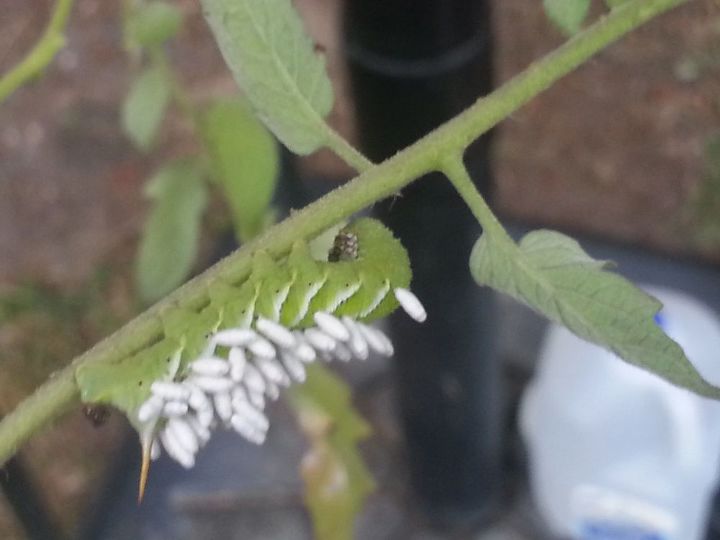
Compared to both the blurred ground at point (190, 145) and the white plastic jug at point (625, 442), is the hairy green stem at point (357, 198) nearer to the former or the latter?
the white plastic jug at point (625, 442)

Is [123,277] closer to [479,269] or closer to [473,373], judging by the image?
[473,373]

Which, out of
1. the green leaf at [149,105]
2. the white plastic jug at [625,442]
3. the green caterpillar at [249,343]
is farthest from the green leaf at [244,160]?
the white plastic jug at [625,442]

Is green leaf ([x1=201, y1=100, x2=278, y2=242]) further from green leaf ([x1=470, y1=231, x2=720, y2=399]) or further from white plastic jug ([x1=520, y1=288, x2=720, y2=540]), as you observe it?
white plastic jug ([x1=520, y1=288, x2=720, y2=540])

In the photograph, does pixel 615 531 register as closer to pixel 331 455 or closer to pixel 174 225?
pixel 331 455

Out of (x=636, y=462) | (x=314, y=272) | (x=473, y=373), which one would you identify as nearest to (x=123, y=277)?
(x=473, y=373)

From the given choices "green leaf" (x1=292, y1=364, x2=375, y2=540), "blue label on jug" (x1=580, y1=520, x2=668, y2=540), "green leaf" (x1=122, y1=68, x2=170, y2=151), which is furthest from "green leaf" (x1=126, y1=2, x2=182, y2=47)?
"blue label on jug" (x1=580, y1=520, x2=668, y2=540)

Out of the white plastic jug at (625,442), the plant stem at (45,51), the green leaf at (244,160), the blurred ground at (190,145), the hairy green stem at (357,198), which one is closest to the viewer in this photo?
the hairy green stem at (357,198)
